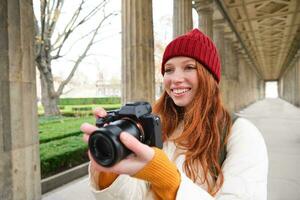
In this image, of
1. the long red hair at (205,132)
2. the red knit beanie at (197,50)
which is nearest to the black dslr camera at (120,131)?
the long red hair at (205,132)

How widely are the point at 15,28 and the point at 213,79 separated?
2.80 m

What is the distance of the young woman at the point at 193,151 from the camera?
41.2 inches

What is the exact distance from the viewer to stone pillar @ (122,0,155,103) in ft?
21.1

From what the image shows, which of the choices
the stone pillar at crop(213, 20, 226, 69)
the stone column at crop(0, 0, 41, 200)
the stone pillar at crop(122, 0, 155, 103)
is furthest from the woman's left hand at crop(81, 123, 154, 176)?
the stone pillar at crop(213, 20, 226, 69)

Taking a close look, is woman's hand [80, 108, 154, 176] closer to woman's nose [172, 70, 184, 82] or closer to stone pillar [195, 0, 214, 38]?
woman's nose [172, 70, 184, 82]

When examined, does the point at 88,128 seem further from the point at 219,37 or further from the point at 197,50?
the point at 219,37

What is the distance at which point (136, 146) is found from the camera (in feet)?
3.09

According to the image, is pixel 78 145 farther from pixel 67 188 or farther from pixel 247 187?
pixel 247 187

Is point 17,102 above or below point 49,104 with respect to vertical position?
above

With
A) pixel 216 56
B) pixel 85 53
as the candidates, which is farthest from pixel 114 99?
pixel 216 56

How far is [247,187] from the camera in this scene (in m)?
1.23

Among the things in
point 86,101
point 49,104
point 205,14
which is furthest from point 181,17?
point 86,101

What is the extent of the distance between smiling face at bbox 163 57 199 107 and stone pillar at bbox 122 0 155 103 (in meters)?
4.95

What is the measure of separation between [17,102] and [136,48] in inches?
137
